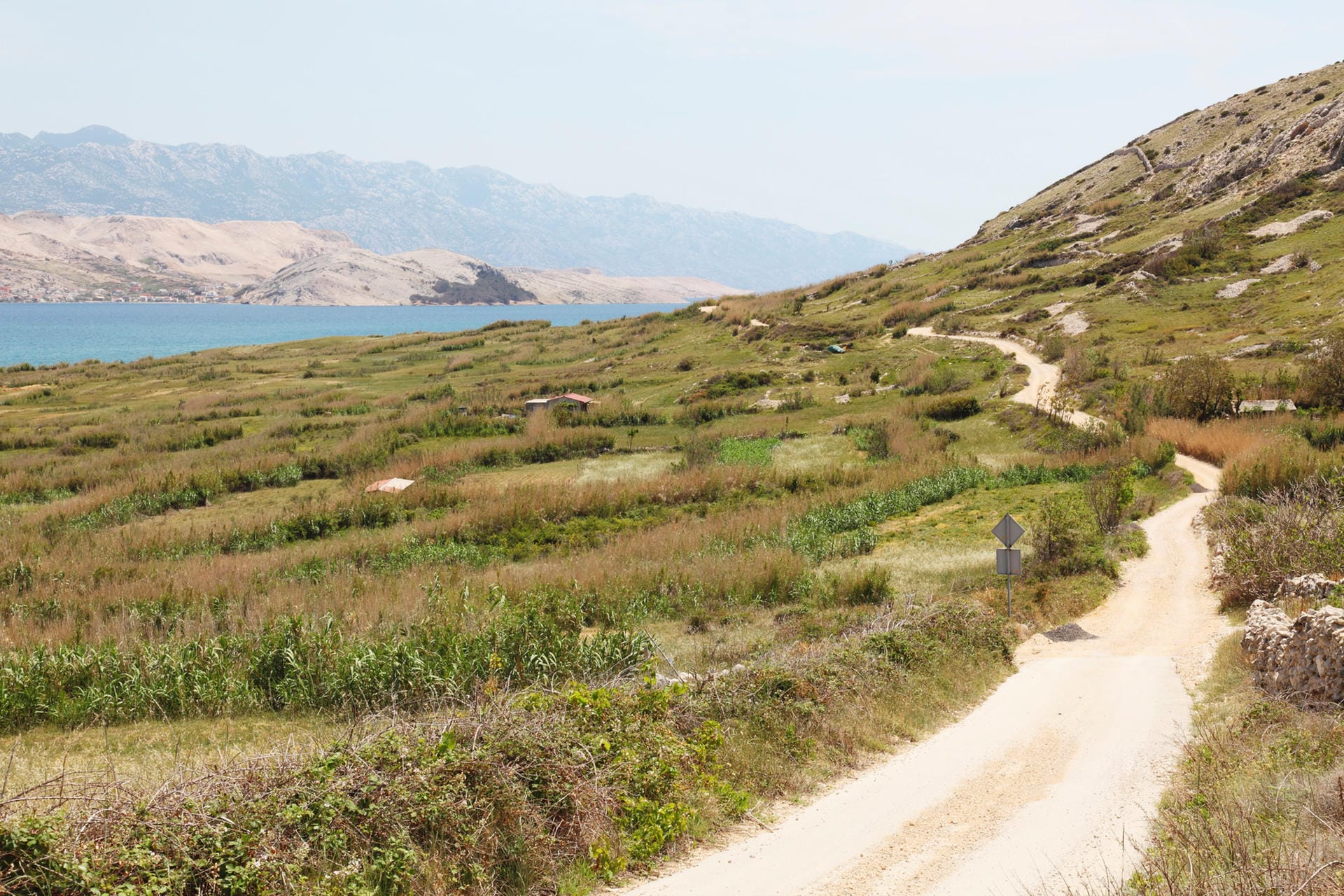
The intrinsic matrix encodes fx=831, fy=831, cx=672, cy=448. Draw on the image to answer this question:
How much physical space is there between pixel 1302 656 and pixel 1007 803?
17.0ft

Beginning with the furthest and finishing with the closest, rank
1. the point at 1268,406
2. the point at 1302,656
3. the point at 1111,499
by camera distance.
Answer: the point at 1268,406, the point at 1111,499, the point at 1302,656

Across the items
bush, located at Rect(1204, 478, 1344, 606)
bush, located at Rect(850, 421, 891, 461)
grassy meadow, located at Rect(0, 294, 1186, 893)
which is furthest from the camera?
bush, located at Rect(850, 421, 891, 461)

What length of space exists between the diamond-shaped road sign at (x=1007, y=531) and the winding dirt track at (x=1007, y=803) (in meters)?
2.93

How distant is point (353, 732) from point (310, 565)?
50.2 feet

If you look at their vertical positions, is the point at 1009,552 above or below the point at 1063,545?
above

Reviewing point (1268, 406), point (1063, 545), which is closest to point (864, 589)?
point (1063, 545)

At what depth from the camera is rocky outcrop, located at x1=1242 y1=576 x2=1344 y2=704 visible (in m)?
10.8

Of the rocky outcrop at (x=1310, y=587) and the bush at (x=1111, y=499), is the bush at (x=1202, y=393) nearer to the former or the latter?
the bush at (x=1111, y=499)

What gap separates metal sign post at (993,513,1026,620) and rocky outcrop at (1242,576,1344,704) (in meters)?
5.24

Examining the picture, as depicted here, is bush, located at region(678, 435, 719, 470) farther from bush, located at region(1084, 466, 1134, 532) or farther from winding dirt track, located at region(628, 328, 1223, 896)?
winding dirt track, located at region(628, 328, 1223, 896)

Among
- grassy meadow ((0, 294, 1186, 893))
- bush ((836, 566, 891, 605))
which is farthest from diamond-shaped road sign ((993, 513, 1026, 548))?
bush ((836, 566, 891, 605))

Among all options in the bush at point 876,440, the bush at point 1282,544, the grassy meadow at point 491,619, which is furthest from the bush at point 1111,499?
the bush at point 876,440

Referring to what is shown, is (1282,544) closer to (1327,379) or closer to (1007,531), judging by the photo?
(1007,531)

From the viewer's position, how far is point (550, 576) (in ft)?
69.2
